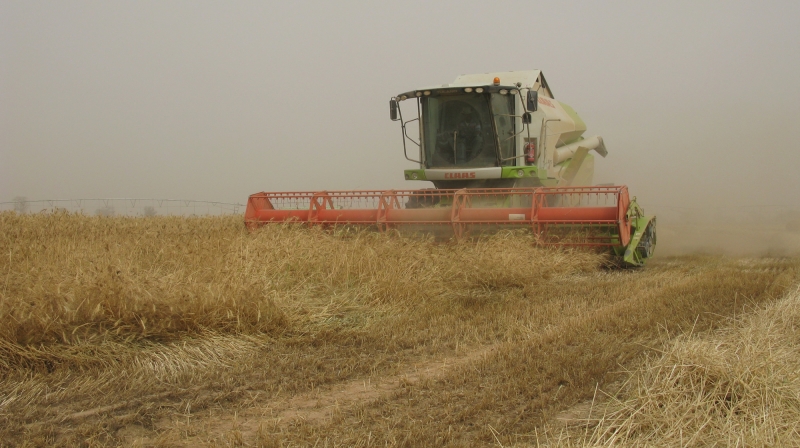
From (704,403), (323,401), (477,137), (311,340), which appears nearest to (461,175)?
→ (477,137)

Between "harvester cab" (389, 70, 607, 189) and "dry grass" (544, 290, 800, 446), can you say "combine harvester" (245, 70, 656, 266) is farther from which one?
"dry grass" (544, 290, 800, 446)

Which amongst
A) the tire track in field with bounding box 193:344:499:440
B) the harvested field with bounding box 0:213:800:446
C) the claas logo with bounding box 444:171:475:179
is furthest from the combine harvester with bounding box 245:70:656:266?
the tire track in field with bounding box 193:344:499:440

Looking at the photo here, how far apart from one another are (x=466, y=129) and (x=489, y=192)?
1.26m

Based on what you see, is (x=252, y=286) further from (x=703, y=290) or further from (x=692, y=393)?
(x=703, y=290)

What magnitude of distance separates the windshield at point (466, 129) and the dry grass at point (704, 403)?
641 centimetres

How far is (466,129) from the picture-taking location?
948 centimetres

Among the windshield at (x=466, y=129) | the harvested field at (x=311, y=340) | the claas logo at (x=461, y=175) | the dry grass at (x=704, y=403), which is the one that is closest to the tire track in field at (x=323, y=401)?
the harvested field at (x=311, y=340)

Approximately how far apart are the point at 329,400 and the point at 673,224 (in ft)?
35.7

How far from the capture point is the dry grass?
2.43 meters

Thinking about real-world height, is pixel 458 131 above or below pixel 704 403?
above

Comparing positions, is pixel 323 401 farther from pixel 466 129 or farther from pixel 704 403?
pixel 466 129

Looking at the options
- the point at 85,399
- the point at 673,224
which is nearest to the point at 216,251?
the point at 85,399

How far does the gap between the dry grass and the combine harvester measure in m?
4.57

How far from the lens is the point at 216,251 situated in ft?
20.1
